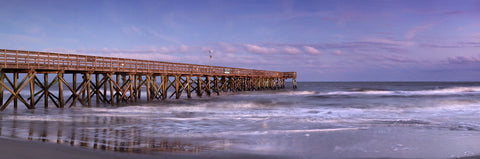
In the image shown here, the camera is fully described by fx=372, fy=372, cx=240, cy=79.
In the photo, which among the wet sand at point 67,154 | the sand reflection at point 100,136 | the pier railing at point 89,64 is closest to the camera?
the wet sand at point 67,154

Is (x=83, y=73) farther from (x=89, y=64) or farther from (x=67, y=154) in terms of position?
(x=67, y=154)

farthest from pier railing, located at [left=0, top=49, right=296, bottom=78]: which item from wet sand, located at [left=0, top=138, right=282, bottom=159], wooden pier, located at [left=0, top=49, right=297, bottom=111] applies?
wet sand, located at [left=0, top=138, right=282, bottom=159]

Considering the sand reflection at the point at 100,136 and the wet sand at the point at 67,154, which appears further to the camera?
the sand reflection at the point at 100,136

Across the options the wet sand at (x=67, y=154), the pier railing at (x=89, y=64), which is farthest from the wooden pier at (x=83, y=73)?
the wet sand at (x=67, y=154)

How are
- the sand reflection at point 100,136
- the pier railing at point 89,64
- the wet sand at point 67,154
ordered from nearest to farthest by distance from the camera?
the wet sand at point 67,154, the sand reflection at point 100,136, the pier railing at point 89,64

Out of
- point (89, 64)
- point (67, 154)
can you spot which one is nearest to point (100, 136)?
point (67, 154)

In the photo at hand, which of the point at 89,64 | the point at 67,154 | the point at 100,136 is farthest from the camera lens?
the point at 89,64

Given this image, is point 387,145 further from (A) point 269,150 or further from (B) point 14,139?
(B) point 14,139

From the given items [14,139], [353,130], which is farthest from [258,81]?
[14,139]

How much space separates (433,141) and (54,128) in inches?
382

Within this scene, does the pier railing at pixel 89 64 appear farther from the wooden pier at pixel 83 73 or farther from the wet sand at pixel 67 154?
the wet sand at pixel 67 154

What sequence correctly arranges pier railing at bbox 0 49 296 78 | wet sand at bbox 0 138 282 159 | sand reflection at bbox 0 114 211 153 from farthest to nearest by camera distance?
1. pier railing at bbox 0 49 296 78
2. sand reflection at bbox 0 114 211 153
3. wet sand at bbox 0 138 282 159

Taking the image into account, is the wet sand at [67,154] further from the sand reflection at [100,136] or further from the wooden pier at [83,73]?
the wooden pier at [83,73]

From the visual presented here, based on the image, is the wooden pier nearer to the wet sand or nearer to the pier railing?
the pier railing
